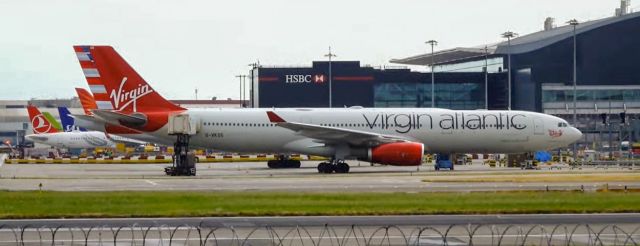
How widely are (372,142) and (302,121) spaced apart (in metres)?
4.90

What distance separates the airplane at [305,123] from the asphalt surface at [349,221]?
29.7 meters

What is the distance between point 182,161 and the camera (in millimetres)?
54281

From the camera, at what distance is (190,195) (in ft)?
113

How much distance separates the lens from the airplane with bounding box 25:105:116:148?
4562 inches

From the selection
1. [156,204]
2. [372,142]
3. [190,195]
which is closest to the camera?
[156,204]

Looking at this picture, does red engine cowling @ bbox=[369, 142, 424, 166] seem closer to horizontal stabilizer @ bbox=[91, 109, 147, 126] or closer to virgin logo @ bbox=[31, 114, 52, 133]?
horizontal stabilizer @ bbox=[91, 109, 147, 126]

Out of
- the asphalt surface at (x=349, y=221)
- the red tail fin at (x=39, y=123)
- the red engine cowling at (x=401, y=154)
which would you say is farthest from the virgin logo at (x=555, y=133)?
the red tail fin at (x=39, y=123)

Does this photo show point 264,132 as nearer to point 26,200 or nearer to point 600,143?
point 26,200

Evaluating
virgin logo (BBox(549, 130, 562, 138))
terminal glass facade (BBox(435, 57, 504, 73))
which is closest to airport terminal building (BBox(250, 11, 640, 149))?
terminal glass facade (BBox(435, 57, 504, 73))

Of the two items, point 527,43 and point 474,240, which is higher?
point 527,43

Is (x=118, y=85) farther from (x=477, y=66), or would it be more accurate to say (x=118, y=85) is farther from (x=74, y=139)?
(x=477, y=66)

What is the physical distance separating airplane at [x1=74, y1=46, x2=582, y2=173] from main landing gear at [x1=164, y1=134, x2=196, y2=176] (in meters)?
0.16

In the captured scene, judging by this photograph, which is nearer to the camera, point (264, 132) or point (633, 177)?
point (633, 177)

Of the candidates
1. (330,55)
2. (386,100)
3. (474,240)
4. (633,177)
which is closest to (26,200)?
(474,240)
